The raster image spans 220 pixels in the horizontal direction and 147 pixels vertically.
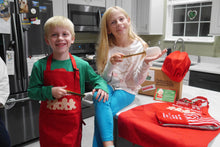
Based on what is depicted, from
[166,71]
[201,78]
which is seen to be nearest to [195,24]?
[201,78]

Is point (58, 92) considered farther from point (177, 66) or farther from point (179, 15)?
point (179, 15)

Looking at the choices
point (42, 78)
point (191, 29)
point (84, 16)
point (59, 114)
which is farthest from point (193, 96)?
point (191, 29)

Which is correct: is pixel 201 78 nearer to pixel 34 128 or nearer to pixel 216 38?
pixel 216 38

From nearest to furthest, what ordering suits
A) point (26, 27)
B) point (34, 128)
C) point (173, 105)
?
point (173, 105) < point (26, 27) < point (34, 128)

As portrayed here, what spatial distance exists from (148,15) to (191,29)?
867 mm

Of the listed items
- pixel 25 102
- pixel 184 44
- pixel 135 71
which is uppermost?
pixel 184 44

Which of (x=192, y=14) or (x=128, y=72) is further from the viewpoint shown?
(x=192, y=14)

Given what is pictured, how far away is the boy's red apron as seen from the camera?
115cm

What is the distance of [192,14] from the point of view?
353 centimetres

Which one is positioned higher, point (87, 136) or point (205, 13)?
point (205, 13)

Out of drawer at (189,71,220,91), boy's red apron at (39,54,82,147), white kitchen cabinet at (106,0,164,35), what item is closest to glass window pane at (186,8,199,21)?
white kitchen cabinet at (106,0,164,35)

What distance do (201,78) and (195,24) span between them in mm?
1329

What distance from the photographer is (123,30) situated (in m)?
1.43

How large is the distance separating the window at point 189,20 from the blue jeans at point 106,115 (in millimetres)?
2649
